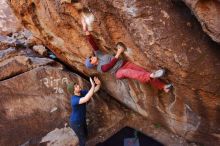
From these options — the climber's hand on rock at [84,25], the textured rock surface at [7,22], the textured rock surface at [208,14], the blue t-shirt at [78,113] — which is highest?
the textured rock surface at [208,14]

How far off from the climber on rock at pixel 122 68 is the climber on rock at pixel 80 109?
597 millimetres

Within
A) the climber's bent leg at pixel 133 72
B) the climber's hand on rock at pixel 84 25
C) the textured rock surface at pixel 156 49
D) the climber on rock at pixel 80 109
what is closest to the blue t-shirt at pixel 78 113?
the climber on rock at pixel 80 109

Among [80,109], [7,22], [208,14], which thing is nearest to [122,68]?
[80,109]

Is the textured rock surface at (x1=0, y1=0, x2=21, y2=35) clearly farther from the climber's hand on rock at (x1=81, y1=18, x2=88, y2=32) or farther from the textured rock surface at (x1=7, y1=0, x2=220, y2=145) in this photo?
the climber's hand on rock at (x1=81, y1=18, x2=88, y2=32)

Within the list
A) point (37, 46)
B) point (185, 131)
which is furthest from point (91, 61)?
point (37, 46)

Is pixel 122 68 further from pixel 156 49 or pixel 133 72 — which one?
pixel 156 49

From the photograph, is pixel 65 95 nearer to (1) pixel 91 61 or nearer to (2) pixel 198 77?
(1) pixel 91 61

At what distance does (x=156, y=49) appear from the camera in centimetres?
500

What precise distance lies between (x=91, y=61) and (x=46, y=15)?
1.57 m

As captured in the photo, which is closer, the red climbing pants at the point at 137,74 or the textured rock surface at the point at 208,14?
the textured rock surface at the point at 208,14

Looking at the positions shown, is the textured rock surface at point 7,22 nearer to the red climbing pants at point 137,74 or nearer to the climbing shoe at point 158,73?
the red climbing pants at point 137,74

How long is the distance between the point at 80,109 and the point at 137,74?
1.54 metres

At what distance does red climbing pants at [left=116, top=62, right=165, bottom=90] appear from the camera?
5447 mm

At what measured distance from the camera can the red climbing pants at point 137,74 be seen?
545 cm
